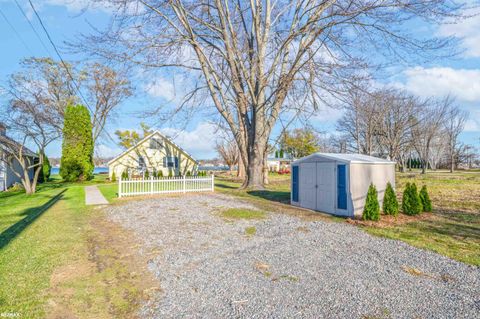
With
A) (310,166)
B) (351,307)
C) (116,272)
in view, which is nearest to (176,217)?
(116,272)

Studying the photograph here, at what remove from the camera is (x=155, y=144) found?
28.7 m

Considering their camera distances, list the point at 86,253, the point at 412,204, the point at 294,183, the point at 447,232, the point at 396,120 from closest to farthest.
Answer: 1. the point at 86,253
2. the point at 447,232
3. the point at 412,204
4. the point at 294,183
5. the point at 396,120

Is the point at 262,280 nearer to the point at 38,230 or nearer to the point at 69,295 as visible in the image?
the point at 69,295

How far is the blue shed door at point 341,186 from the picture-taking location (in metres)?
8.80

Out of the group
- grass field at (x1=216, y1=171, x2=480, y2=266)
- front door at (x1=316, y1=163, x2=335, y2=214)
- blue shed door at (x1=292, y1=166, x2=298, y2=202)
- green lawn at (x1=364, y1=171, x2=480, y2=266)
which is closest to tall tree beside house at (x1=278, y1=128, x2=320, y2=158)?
blue shed door at (x1=292, y1=166, x2=298, y2=202)

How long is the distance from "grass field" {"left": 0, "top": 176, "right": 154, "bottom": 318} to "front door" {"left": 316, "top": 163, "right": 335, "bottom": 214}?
6462 millimetres

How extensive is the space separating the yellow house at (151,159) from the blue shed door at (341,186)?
2162 cm

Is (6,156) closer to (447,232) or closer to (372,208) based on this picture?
(372,208)

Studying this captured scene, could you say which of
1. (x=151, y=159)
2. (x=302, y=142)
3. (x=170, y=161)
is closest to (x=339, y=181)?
(x=170, y=161)

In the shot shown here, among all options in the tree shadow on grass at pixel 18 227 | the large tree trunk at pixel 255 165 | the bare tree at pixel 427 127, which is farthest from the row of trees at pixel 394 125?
the tree shadow on grass at pixel 18 227

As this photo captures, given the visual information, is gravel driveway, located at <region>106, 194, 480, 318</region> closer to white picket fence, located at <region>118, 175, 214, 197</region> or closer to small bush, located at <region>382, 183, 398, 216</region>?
small bush, located at <region>382, 183, 398, 216</region>

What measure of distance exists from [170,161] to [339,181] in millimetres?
22746

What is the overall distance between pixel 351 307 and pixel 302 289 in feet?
1.99

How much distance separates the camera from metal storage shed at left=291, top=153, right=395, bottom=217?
8734 millimetres
